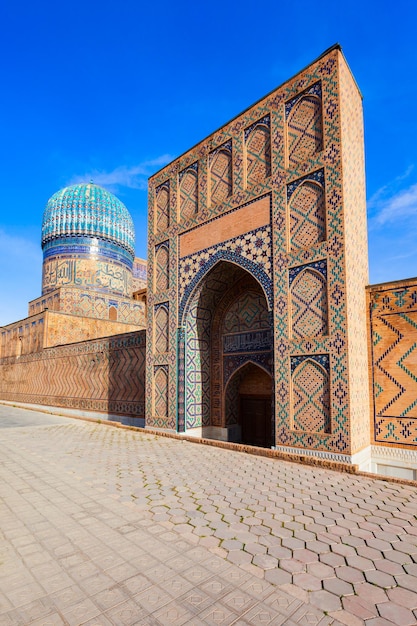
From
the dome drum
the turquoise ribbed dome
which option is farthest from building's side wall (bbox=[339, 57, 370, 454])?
the turquoise ribbed dome

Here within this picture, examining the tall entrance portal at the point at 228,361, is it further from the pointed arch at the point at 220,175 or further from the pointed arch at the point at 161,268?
the pointed arch at the point at 220,175

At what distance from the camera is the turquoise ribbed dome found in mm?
19469

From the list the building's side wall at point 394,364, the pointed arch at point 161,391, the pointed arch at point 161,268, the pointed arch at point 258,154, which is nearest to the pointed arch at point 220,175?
the pointed arch at point 258,154

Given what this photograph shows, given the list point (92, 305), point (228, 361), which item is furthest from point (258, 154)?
point (92, 305)

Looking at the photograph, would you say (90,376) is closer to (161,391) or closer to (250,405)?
(161,391)

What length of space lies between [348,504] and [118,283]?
17817 millimetres

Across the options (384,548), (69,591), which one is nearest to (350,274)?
(384,548)

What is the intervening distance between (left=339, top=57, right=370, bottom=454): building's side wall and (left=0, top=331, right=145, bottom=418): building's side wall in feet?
18.9

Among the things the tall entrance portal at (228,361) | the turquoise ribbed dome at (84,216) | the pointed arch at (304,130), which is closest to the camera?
the pointed arch at (304,130)

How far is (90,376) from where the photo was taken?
11914 mm

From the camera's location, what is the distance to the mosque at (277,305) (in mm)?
5215

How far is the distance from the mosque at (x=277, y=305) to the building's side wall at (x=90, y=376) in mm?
69

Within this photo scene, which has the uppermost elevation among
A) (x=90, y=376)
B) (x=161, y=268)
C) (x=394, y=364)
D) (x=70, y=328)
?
(x=161, y=268)

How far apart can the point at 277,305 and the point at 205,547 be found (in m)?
3.96
